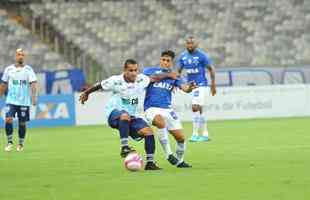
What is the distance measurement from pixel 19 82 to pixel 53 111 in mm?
11973

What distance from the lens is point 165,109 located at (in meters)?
15.2

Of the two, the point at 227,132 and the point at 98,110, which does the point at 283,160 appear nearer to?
the point at 227,132

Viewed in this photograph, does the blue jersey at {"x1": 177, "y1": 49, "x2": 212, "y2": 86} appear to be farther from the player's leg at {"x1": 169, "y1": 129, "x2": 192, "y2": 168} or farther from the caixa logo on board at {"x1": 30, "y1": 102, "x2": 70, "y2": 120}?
the caixa logo on board at {"x1": 30, "y1": 102, "x2": 70, "y2": 120}

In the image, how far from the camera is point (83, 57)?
38344 millimetres

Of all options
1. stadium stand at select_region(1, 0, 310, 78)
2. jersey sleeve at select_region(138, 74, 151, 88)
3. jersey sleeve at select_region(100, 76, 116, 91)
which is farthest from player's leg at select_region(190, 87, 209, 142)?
stadium stand at select_region(1, 0, 310, 78)

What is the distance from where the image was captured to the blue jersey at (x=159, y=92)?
49.9 feet

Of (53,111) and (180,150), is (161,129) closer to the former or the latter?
(180,150)

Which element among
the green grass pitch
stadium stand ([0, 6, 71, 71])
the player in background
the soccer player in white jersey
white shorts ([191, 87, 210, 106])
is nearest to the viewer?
the green grass pitch

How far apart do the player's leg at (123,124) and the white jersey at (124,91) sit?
0.48ft

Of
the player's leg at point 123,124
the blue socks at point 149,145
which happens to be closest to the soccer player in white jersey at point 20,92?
the player's leg at point 123,124

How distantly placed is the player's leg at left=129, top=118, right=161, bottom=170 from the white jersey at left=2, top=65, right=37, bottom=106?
20.7ft

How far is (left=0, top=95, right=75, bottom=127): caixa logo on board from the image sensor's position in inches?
1273

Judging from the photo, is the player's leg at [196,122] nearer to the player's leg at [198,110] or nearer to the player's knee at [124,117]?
the player's leg at [198,110]

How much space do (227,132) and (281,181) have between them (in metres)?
12.9
